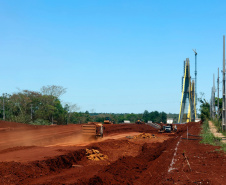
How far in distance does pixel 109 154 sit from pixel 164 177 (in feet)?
42.2

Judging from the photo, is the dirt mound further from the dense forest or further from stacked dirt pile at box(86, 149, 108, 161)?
the dense forest

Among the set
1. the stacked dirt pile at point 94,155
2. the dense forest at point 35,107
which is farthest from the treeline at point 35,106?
the stacked dirt pile at point 94,155

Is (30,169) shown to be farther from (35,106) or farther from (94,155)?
(35,106)

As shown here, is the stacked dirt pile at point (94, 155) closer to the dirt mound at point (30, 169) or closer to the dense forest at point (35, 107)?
the dirt mound at point (30, 169)

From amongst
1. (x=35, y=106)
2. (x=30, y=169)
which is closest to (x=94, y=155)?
(x=30, y=169)

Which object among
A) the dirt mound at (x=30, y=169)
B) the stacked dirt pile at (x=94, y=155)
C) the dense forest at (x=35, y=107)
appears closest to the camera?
the dirt mound at (x=30, y=169)

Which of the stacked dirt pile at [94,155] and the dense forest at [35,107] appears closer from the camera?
the stacked dirt pile at [94,155]

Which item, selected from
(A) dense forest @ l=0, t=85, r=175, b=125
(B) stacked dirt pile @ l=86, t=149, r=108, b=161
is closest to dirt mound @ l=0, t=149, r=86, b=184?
(B) stacked dirt pile @ l=86, t=149, r=108, b=161

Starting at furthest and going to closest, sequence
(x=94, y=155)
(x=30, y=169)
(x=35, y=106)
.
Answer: (x=35, y=106) < (x=94, y=155) < (x=30, y=169)

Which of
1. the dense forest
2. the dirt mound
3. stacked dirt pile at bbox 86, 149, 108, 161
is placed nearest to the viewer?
the dirt mound

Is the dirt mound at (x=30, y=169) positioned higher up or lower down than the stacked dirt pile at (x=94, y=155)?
higher up

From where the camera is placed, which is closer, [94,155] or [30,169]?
[30,169]

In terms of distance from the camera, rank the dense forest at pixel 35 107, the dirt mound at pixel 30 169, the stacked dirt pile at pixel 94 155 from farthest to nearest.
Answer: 1. the dense forest at pixel 35 107
2. the stacked dirt pile at pixel 94 155
3. the dirt mound at pixel 30 169

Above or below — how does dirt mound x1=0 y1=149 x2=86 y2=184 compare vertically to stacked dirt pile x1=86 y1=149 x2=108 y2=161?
above
